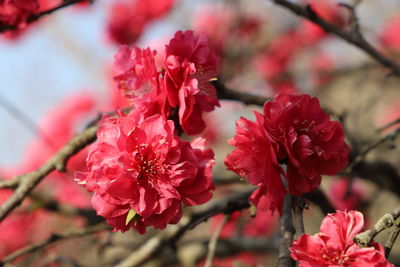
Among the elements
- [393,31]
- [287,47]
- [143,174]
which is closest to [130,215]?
[143,174]

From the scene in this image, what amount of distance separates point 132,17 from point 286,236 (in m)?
2.98

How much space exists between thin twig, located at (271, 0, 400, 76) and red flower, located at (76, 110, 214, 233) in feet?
2.50

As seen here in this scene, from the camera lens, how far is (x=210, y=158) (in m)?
1.12

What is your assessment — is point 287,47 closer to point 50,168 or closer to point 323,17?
point 323,17

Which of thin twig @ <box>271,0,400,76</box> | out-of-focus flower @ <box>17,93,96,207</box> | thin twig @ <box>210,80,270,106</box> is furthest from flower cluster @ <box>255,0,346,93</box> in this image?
thin twig @ <box>210,80,270,106</box>

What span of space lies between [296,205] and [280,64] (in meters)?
3.83

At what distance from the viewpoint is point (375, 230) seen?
0.92 m

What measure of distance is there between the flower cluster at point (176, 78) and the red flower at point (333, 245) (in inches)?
15.5

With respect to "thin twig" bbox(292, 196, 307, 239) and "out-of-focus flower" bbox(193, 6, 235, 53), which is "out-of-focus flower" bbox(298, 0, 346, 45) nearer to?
"out-of-focus flower" bbox(193, 6, 235, 53)

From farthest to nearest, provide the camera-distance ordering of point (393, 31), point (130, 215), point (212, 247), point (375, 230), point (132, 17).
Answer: point (393, 31)
point (132, 17)
point (212, 247)
point (130, 215)
point (375, 230)

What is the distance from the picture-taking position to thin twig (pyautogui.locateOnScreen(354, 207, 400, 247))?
2.97ft

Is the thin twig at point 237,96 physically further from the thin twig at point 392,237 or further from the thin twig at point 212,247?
the thin twig at point 392,237

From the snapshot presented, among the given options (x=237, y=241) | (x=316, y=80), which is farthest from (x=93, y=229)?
(x=316, y=80)

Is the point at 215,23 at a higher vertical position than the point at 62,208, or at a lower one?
lower
